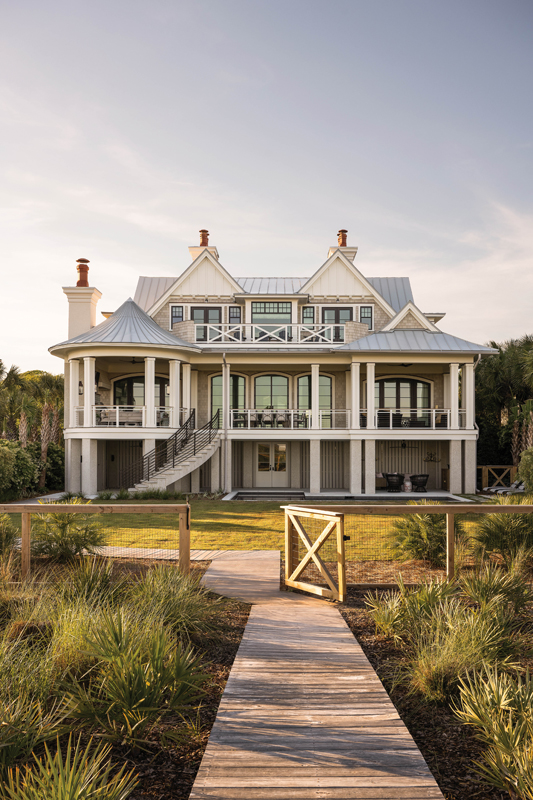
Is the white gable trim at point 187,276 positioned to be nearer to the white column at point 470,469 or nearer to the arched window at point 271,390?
the arched window at point 271,390

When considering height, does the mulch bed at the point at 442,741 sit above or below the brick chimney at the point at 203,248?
below

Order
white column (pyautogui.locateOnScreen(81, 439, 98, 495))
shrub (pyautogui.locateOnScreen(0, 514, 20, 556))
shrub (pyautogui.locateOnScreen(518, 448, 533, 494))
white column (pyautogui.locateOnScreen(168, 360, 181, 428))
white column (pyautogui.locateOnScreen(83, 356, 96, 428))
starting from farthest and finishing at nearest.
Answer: white column (pyautogui.locateOnScreen(168, 360, 181, 428))
white column (pyautogui.locateOnScreen(83, 356, 96, 428))
white column (pyautogui.locateOnScreen(81, 439, 98, 495))
shrub (pyautogui.locateOnScreen(518, 448, 533, 494))
shrub (pyautogui.locateOnScreen(0, 514, 20, 556))

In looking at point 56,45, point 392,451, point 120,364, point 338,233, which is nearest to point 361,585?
point 56,45

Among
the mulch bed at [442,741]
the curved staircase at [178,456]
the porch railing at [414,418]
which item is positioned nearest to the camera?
the mulch bed at [442,741]

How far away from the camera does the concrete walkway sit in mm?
3229

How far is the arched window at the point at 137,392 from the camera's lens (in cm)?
2577

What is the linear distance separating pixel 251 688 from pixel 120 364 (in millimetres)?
22234

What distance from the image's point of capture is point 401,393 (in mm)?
25750

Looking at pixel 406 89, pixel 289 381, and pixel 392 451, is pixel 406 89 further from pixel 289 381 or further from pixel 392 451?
pixel 392 451

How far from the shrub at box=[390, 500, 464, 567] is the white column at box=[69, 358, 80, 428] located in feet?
53.7

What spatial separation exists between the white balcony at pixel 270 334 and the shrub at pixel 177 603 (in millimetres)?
17963

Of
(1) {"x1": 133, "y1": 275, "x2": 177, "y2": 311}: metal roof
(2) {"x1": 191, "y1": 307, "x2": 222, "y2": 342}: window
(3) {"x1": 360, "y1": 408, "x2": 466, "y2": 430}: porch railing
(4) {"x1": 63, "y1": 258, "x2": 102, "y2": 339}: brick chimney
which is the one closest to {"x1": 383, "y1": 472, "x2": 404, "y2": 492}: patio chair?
(3) {"x1": 360, "y1": 408, "x2": 466, "y2": 430}: porch railing

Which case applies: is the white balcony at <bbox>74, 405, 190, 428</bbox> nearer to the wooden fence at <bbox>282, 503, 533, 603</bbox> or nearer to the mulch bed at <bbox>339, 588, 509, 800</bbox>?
the wooden fence at <bbox>282, 503, 533, 603</bbox>

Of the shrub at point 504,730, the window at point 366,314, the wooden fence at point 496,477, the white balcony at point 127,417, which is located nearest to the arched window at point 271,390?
the white balcony at point 127,417
